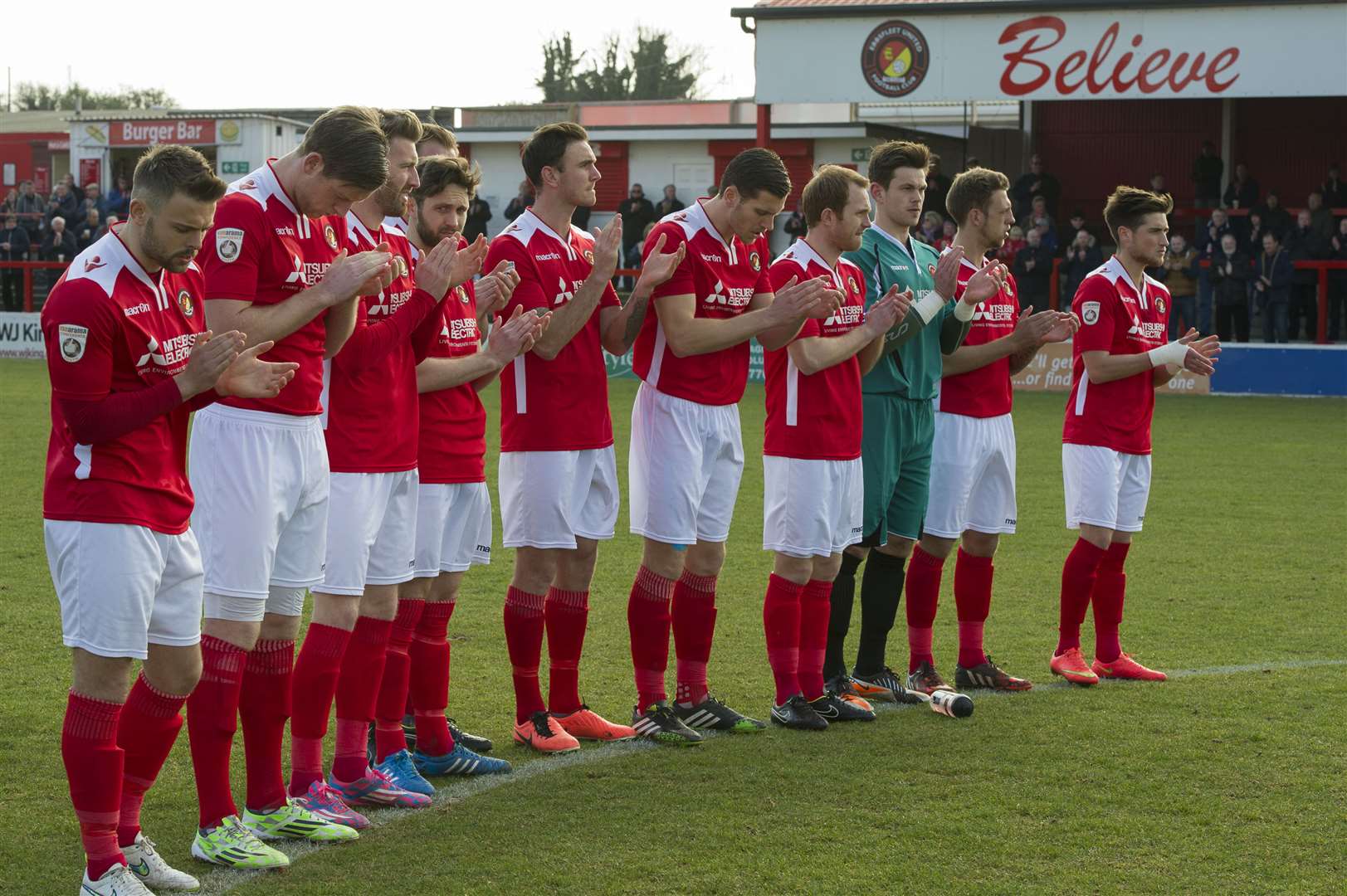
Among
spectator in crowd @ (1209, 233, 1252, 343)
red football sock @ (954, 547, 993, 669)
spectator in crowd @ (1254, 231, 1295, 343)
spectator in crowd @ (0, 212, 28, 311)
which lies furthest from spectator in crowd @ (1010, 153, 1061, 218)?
red football sock @ (954, 547, 993, 669)

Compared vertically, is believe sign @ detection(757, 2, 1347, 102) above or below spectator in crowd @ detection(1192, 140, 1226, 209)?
above

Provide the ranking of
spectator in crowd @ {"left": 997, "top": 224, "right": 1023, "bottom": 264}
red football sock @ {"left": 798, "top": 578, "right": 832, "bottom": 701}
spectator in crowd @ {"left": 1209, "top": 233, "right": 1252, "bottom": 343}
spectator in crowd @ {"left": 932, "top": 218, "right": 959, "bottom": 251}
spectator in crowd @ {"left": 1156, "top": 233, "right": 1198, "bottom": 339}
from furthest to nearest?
spectator in crowd @ {"left": 932, "top": 218, "right": 959, "bottom": 251} → spectator in crowd @ {"left": 997, "top": 224, "right": 1023, "bottom": 264} → spectator in crowd @ {"left": 1156, "top": 233, "right": 1198, "bottom": 339} → spectator in crowd @ {"left": 1209, "top": 233, "right": 1252, "bottom": 343} → red football sock @ {"left": 798, "top": 578, "right": 832, "bottom": 701}

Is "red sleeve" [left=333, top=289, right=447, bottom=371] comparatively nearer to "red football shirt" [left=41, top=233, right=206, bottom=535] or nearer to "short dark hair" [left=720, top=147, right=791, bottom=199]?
"red football shirt" [left=41, top=233, right=206, bottom=535]

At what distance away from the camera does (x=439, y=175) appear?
18.5 feet

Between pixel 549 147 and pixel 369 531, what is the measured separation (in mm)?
1794

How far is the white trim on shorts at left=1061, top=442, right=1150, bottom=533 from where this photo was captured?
7234mm

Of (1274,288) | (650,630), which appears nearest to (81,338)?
(650,630)

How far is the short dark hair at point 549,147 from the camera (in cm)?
600

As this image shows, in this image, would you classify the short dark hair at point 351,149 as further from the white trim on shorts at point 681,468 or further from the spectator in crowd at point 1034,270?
the spectator in crowd at point 1034,270

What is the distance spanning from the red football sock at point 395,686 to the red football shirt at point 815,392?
67.8 inches

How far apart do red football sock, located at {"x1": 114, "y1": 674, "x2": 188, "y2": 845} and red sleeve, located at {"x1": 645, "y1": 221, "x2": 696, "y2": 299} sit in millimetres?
2526

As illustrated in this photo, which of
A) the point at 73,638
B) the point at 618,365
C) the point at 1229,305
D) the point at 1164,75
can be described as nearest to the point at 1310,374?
the point at 1229,305

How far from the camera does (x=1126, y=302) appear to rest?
731 centimetres

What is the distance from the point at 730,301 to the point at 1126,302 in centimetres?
215
